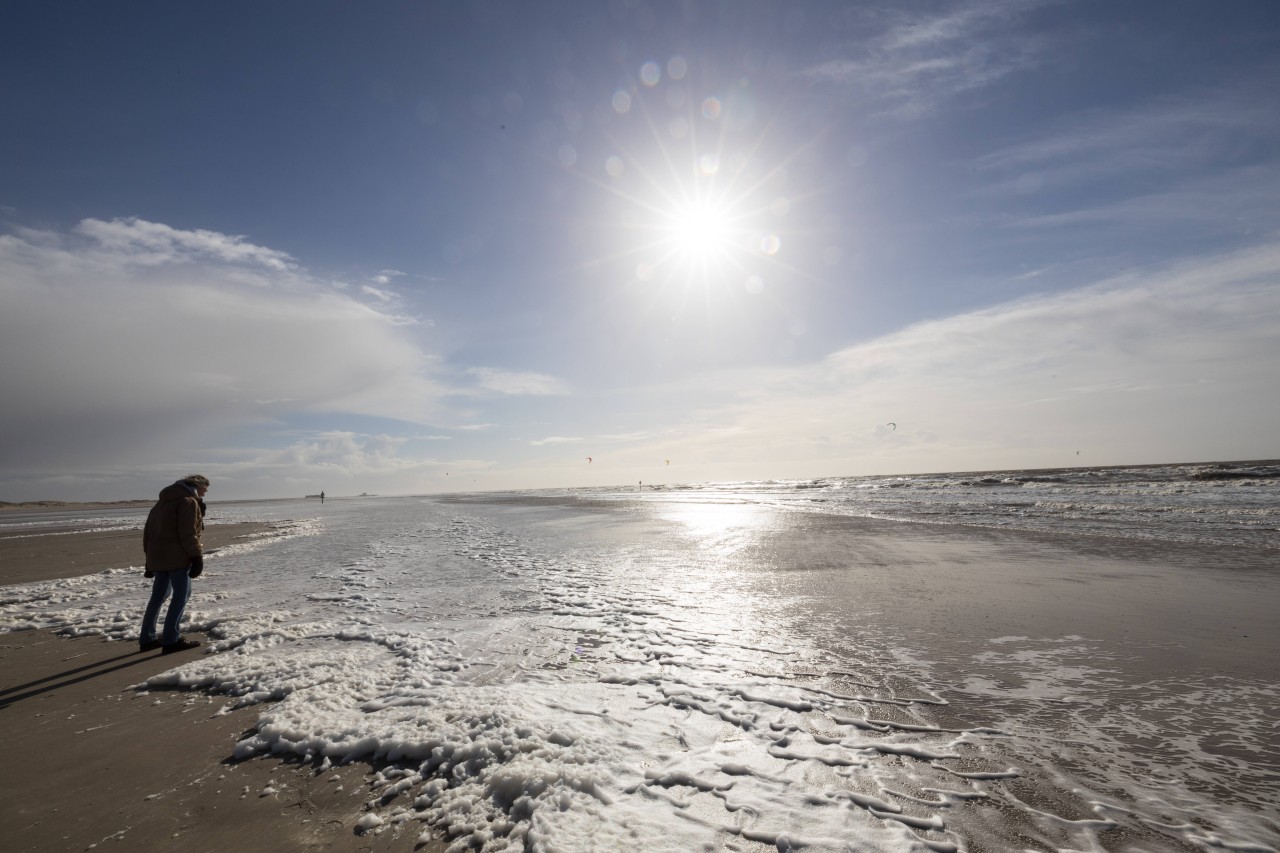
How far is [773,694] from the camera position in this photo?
17.9 feet

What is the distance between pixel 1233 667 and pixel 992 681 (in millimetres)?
2676

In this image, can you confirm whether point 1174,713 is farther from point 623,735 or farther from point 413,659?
point 413,659

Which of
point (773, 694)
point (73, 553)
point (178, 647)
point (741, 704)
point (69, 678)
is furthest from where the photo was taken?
point (73, 553)

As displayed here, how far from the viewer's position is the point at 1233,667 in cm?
574

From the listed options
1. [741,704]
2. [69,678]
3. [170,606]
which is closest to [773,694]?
[741,704]

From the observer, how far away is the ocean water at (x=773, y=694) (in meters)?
3.51

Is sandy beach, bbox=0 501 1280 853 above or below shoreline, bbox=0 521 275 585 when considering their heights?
below

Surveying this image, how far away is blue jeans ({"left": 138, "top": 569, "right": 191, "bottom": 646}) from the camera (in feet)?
24.5

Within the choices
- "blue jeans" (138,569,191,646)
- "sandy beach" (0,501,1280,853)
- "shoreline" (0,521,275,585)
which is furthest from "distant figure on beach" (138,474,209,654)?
"shoreline" (0,521,275,585)

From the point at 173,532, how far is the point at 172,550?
0.89 feet

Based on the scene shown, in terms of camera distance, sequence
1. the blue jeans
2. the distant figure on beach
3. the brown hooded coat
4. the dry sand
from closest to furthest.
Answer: the dry sand → the blue jeans → the distant figure on beach → the brown hooded coat

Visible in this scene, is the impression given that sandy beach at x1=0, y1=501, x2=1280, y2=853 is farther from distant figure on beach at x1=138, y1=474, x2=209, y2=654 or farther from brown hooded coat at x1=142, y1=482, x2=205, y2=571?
brown hooded coat at x1=142, y1=482, x2=205, y2=571

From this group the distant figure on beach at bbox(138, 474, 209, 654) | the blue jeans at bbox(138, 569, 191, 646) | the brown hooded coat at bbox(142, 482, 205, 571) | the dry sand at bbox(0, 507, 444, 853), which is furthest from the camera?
the brown hooded coat at bbox(142, 482, 205, 571)

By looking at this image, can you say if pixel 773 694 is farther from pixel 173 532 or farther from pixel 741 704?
pixel 173 532
